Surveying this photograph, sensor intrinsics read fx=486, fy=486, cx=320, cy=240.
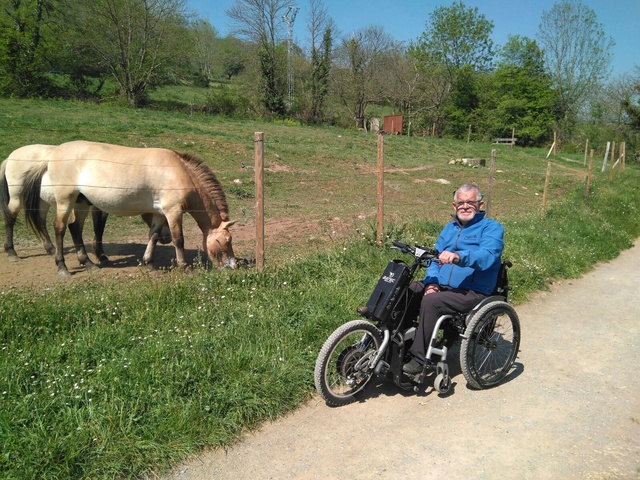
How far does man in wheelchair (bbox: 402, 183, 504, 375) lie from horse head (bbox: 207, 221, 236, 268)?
3533 millimetres

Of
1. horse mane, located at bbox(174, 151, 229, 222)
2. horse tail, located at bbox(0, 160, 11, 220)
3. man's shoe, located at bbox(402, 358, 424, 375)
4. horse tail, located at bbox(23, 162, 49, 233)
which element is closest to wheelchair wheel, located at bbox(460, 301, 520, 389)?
man's shoe, located at bbox(402, 358, 424, 375)

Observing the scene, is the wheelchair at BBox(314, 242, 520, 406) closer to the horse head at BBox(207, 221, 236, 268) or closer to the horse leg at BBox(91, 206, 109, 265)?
the horse head at BBox(207, 221, 236, 268)

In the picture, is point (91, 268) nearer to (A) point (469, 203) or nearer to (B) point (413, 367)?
(B) point (413, 367)

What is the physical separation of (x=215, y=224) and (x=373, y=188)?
27.0 ft

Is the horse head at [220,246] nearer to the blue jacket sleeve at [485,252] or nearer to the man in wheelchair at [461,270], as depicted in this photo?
the man in wheelchair at [461,270]

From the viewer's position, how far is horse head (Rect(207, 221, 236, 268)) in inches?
267

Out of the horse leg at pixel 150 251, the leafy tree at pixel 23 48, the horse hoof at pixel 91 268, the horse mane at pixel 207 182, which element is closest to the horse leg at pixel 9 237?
the horse hoof at pixel 91 268

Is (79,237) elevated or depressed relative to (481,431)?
elevated

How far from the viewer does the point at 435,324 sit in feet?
12.0

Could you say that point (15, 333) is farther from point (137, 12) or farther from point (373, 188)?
point (137, 12)

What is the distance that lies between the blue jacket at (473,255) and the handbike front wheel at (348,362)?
0.73 metres

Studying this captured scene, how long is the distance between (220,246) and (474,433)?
4.41 m

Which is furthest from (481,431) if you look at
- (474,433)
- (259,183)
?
(259,183)

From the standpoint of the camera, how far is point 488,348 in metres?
3.97
